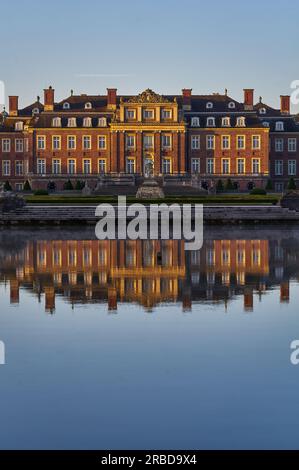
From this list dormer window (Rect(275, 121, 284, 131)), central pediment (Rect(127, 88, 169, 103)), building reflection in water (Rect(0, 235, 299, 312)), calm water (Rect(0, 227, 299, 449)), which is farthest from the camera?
dormer window (Rect(275, 121, 284, 131))

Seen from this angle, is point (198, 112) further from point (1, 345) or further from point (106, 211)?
point (1, 345)

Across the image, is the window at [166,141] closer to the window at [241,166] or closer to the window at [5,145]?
the window at [241,166]

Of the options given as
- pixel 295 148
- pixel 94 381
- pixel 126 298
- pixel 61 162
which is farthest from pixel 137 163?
pixel 94 381

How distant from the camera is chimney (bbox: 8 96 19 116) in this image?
235 feet

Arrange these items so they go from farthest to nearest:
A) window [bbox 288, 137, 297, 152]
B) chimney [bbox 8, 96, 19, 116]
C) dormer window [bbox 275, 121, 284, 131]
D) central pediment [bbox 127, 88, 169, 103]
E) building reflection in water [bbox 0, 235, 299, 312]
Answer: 1. chimney [bbox 8, 96, 19, 116]
2. dormer window [bbox 275, 121, 284, 131]
3. window [bbox 288, 137, 297, 152]
4. central pediment [bbox 127, 88, 169, 103]
5. building reflection in water [bbox 0, 235, 299, 312]

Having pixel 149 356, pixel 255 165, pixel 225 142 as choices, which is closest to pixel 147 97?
pixel 225 142

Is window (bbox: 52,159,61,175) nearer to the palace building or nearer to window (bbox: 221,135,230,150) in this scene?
the palace building

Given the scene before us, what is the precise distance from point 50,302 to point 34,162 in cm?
5617

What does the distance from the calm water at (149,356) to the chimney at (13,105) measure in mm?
55021

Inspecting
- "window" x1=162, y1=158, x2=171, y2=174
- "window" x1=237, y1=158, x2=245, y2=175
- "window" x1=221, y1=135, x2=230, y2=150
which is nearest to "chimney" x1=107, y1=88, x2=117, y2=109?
"window" x1=162, y1=158, x2=171, y2=174

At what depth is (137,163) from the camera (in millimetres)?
69062

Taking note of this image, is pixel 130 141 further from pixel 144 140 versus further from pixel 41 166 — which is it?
pixel 41 166

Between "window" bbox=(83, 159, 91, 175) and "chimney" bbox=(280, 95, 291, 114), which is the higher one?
"chimney" bbox=(280, 95, 291, 114)

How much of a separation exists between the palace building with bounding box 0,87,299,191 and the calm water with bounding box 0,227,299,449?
50.3 meters
